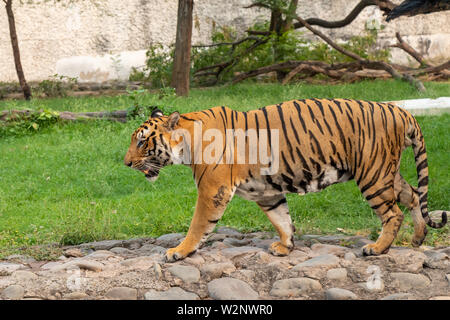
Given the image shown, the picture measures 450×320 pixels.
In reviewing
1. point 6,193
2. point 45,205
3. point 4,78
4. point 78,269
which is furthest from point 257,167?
point 4,78

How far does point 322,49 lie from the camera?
15695 mm

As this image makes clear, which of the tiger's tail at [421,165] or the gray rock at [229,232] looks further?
the gray rock at [229,232]

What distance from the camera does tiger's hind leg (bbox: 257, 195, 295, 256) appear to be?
15.1 feet

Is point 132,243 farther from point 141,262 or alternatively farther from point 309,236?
point 309,236

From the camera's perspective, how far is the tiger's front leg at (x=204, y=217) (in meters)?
4.26

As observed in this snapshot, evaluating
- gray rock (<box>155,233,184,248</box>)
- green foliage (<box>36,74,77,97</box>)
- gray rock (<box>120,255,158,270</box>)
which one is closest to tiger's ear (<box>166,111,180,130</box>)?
gray rock (<box>120,255,158,270</box>)

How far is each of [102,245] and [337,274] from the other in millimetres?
2280

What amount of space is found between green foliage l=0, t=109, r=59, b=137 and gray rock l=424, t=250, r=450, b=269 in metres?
7.87

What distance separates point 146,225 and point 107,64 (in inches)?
450

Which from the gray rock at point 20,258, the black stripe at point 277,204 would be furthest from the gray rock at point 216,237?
the gray rock at point 20,258

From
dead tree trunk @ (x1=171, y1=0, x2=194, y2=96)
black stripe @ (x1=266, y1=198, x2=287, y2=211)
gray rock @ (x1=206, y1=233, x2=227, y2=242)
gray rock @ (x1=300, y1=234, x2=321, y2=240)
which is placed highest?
dead tree trunk @ (x1=171, y1=0, x2=194, y2=96)

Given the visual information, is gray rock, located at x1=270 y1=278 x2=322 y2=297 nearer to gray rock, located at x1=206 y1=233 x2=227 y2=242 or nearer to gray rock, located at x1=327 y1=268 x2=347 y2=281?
gray rock, located at x1=327 y1=268 x2=347 y2=281

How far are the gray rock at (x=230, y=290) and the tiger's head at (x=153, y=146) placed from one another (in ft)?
3.23

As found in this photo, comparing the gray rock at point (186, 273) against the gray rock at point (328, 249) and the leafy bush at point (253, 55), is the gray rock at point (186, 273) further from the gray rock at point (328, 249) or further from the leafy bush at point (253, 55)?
the leafy bush at point (253, 55)
